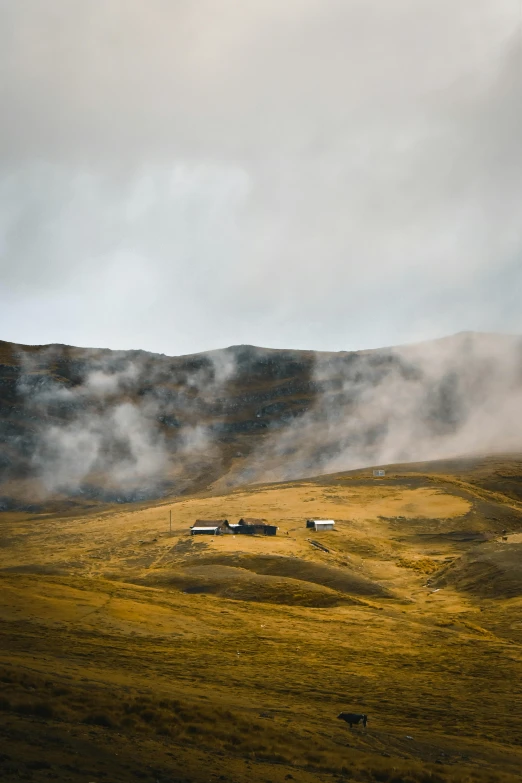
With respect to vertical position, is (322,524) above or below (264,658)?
below

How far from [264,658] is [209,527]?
245 feet

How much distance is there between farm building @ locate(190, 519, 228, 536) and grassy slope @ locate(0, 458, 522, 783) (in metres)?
5.09

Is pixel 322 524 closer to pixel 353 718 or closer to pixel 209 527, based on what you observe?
pixel 209 527

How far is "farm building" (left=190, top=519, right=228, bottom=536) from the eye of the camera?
120m

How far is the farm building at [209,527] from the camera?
119562 millimetres

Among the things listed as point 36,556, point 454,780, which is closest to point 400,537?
point 36,556

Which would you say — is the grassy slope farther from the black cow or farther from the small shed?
the small shed

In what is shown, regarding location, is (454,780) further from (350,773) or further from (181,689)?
(181,689)

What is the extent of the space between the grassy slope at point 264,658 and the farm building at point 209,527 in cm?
509

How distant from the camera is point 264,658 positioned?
1831 inches

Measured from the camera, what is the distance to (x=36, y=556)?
112688 mm

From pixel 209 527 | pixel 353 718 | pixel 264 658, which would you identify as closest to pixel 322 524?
pixel 209 527

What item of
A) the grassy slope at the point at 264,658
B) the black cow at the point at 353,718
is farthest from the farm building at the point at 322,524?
the black cow at the point at 353,718

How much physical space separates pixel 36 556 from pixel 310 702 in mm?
88118
